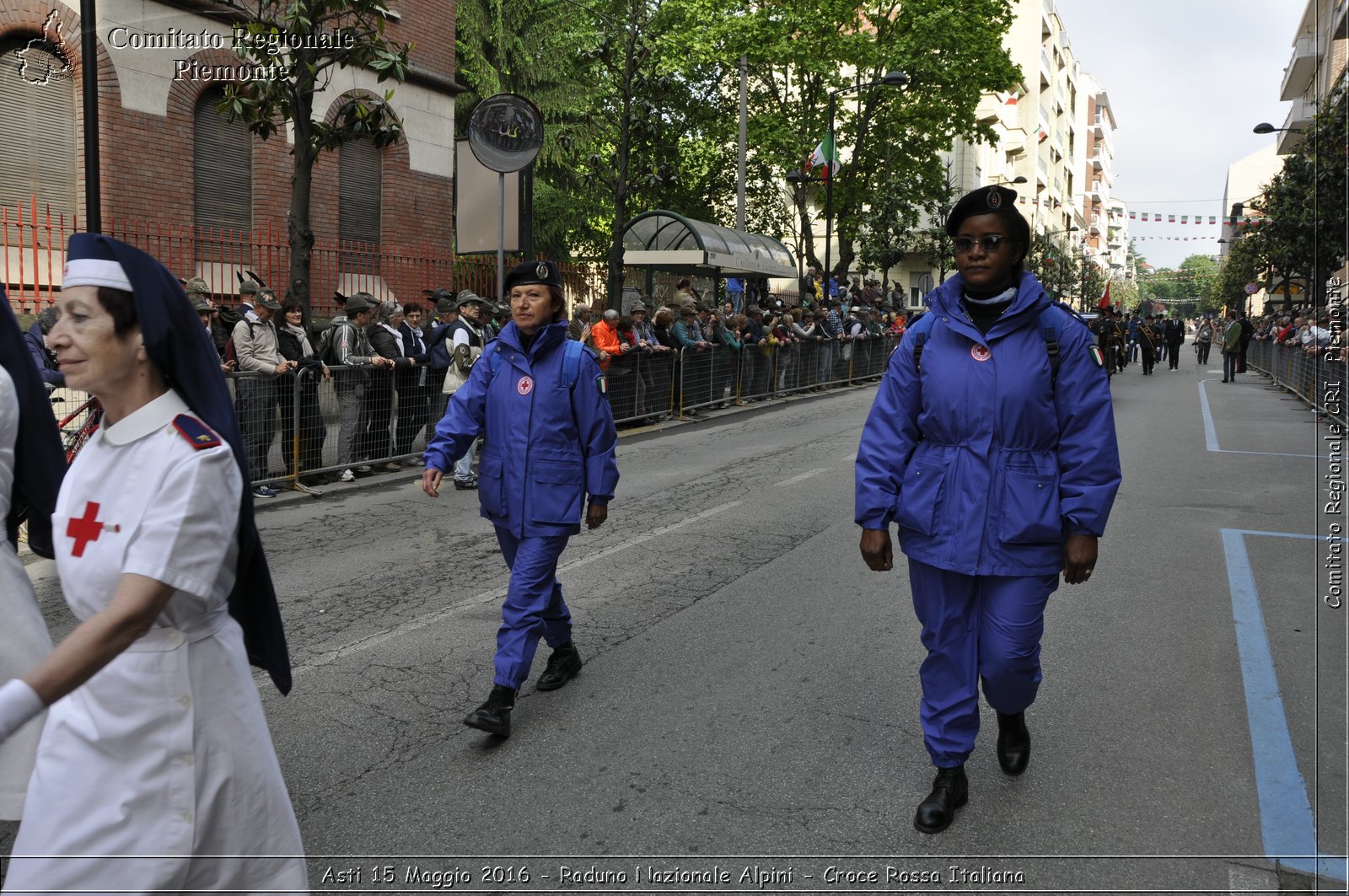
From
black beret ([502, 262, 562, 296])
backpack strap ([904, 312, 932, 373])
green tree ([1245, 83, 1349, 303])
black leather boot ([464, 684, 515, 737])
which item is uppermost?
green tree ([1245, 83, 1349, 303])

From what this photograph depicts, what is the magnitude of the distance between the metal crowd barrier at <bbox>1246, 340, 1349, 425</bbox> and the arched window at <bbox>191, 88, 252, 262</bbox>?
1429 cm

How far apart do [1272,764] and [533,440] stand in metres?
2.95

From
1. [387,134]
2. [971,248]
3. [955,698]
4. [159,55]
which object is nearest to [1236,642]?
[955,698]

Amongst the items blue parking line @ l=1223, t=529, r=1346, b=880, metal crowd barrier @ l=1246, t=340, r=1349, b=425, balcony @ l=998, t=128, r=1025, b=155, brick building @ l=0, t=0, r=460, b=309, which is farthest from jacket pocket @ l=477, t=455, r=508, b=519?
balcony @ l=998, t=128, r=1025, b=155

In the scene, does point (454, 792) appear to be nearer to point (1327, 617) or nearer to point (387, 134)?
point (1327, 617)

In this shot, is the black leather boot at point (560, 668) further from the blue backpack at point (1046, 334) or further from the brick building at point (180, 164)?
the brick building at point (180, 164)

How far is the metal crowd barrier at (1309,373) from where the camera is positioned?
48.4 ft

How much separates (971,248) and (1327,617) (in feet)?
13.1

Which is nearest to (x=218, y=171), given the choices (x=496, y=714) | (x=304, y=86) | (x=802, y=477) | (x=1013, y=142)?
(x=304, y=86)

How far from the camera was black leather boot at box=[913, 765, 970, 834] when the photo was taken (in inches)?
141

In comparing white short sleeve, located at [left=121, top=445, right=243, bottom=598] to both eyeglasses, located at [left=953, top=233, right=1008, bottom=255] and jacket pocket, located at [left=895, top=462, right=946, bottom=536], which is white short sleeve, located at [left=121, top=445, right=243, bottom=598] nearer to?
jacket pocket, located at [left=895, top=462, right=946, bottom=536]

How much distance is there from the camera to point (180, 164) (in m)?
16.1

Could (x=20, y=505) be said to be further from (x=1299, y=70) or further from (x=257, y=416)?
(x=1299, y=70)

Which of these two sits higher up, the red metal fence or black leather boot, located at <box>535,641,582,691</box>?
the red metal fence
